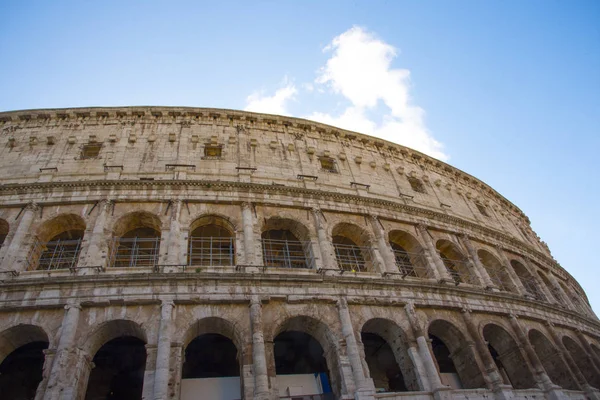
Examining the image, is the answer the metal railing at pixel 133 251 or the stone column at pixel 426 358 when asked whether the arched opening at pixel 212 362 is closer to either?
the metal railing at pixel 133 251

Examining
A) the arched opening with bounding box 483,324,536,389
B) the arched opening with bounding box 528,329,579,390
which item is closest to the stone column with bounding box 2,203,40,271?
the arched opening with bounding box 483,324,536,389

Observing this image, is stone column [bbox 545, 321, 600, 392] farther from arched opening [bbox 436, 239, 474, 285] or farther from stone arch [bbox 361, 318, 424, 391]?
stone arch [bbox 361, 318, 424, 391]

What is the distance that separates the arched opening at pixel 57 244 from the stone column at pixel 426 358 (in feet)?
35.6

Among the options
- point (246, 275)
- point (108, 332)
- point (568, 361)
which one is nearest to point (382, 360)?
point (246, 275)

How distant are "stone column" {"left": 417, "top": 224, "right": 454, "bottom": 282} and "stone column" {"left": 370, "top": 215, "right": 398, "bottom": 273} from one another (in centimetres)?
181

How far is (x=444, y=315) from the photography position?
13398 mm

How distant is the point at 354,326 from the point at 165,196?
7.97 metres

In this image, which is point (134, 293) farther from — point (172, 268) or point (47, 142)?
point (47, 142)

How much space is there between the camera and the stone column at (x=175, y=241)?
1214 centimetres

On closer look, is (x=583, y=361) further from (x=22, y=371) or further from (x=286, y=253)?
(x=22, y=371)

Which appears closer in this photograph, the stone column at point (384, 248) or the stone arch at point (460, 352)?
the stone arch at point (460, 352)

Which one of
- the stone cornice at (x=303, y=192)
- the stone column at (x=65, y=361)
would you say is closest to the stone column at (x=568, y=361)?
the stone cornice at (x=303, y=192)

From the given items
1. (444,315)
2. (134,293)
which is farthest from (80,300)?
(444,315)

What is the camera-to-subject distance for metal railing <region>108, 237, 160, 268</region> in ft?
41.9
